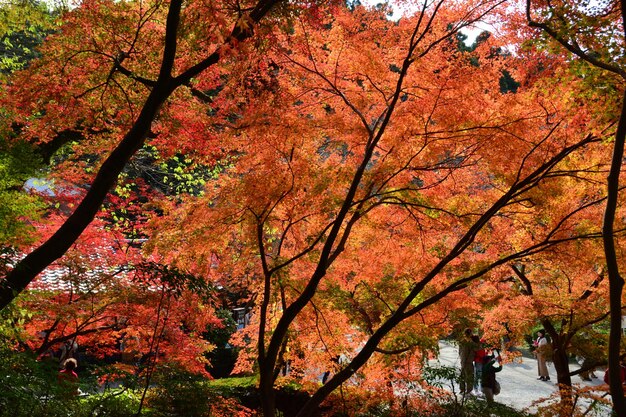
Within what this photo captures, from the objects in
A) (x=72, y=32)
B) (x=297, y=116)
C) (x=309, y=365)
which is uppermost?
(x=72, y=32)

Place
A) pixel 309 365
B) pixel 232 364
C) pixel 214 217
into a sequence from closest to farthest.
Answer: pixel 214 217
pixel 309 365
pixel 232 364

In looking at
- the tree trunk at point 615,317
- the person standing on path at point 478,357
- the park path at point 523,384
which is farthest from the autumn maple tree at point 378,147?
the park path at point 523,384

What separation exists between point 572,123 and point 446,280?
433 cm

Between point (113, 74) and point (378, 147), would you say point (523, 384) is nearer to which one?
point (378, 147)

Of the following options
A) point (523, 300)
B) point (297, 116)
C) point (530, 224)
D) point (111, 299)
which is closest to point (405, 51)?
point (297, 116)

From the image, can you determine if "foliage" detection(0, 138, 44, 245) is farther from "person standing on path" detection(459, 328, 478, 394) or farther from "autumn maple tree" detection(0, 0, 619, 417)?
"person standing on path" detection(459, 328, 478, 394)

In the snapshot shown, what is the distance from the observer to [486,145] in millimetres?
5750

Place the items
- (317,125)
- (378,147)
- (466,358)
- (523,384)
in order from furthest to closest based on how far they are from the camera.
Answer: (523,384)
(466,358)
(378,147)
(317,125)

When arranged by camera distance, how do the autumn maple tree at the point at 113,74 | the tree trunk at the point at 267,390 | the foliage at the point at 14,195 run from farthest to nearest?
the tree trunk at the point at 267,390 → the foliage at the point at 14,195 → the autumn maple tree at the point at 113,74

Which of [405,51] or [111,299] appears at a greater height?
[405,51]

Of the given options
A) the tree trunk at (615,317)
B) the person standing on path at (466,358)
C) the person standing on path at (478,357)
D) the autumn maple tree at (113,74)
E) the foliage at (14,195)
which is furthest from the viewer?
the person standing on path at (478,357)

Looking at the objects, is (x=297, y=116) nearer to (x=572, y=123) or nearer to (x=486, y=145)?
(x=486, y=145)

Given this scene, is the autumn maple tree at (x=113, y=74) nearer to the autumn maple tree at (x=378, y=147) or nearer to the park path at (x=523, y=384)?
the autumn maple tree at (x=378, y=147)

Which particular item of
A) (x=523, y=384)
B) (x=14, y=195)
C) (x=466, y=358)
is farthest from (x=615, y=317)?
(x=523, y=384)
